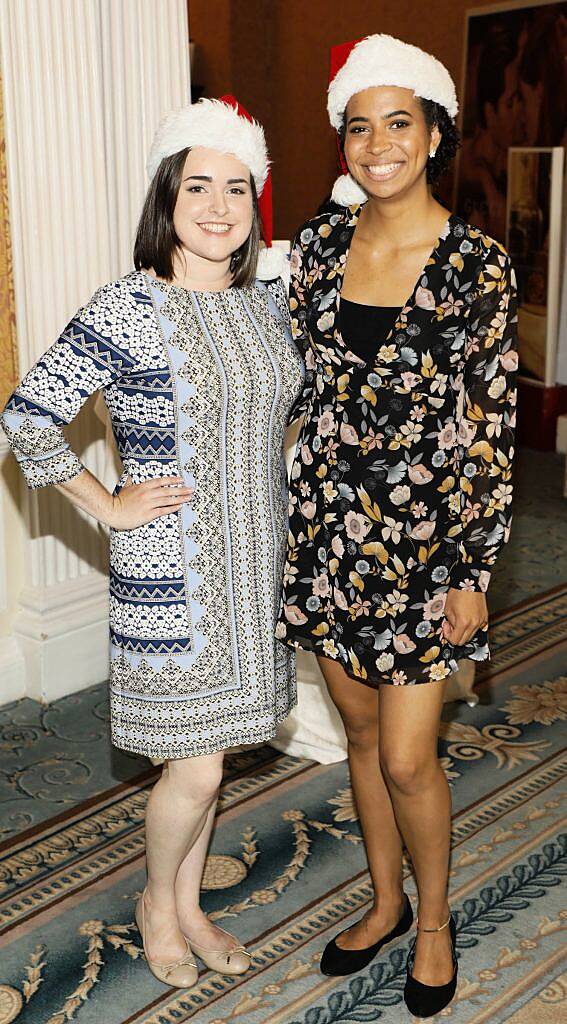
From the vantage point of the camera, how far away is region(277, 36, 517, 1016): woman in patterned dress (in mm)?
2252

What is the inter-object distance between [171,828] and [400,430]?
984 millimetres

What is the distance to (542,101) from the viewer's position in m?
7.29

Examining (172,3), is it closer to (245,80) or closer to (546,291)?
(546,291)

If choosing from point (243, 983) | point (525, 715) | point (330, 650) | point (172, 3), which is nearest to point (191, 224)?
point (330, 650)

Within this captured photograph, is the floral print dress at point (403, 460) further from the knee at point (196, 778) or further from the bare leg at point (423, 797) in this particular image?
the knee at point (196, 778)

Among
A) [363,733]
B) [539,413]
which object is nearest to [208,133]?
[363,733]

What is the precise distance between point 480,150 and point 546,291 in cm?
117

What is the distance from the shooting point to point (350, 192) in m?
2.49

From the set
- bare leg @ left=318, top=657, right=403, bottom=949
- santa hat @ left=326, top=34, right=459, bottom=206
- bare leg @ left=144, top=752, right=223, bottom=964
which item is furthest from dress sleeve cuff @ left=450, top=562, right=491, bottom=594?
santa hat @ left=326, top=34, right=459, bottom=206

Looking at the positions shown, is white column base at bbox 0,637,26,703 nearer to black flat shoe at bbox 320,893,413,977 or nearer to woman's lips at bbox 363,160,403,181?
black flat shoe at bbox 320,893,413,977

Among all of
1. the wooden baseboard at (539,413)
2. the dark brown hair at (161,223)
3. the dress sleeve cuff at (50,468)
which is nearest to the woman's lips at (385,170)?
the dark brown hair at (161,223)

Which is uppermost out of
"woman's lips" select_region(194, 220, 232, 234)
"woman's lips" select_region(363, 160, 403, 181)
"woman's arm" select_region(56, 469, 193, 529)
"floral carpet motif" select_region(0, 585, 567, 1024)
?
"woman's lips" select_region(363, 160, 403, 181)

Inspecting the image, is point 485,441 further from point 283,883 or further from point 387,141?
point 283,883

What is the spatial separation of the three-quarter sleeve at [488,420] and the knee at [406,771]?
0.37 m
